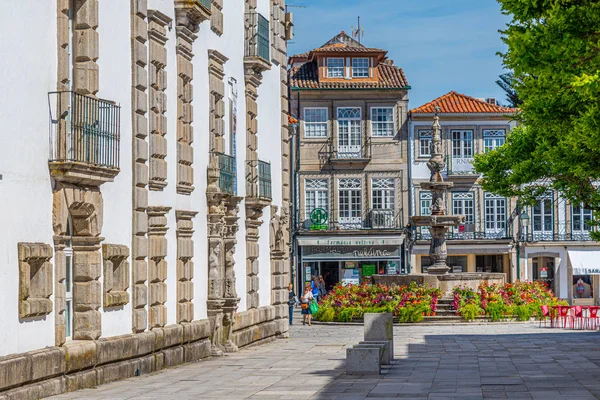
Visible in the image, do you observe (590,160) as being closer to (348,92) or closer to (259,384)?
(259,384)

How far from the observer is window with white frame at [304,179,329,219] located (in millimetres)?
61250

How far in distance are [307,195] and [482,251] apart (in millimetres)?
9109

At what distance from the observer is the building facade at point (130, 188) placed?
1672cm

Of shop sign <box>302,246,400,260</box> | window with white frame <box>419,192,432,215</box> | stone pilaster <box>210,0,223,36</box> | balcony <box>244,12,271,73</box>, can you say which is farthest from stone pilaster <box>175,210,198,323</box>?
window with white frame <box>419,192,432,215</box>

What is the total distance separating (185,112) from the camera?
2517cm

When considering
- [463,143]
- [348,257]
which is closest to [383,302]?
[348,257]

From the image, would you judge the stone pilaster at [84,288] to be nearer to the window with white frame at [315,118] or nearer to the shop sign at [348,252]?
the shop sign at [348,252]

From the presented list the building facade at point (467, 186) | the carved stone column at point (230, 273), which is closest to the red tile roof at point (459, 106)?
the building facade at point (467, 186)

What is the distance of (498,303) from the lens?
40.3 meters

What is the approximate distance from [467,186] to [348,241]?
6.85 meters

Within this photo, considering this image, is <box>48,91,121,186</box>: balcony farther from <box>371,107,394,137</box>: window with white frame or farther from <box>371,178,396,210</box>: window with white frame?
<box>371,107,394,137</box>: window with white frame

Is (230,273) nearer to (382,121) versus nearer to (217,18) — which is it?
(217,18)

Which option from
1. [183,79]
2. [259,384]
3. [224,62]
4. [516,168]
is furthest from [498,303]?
[259,384]

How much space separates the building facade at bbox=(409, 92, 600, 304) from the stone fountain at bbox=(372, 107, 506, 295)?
17470 millimetres
